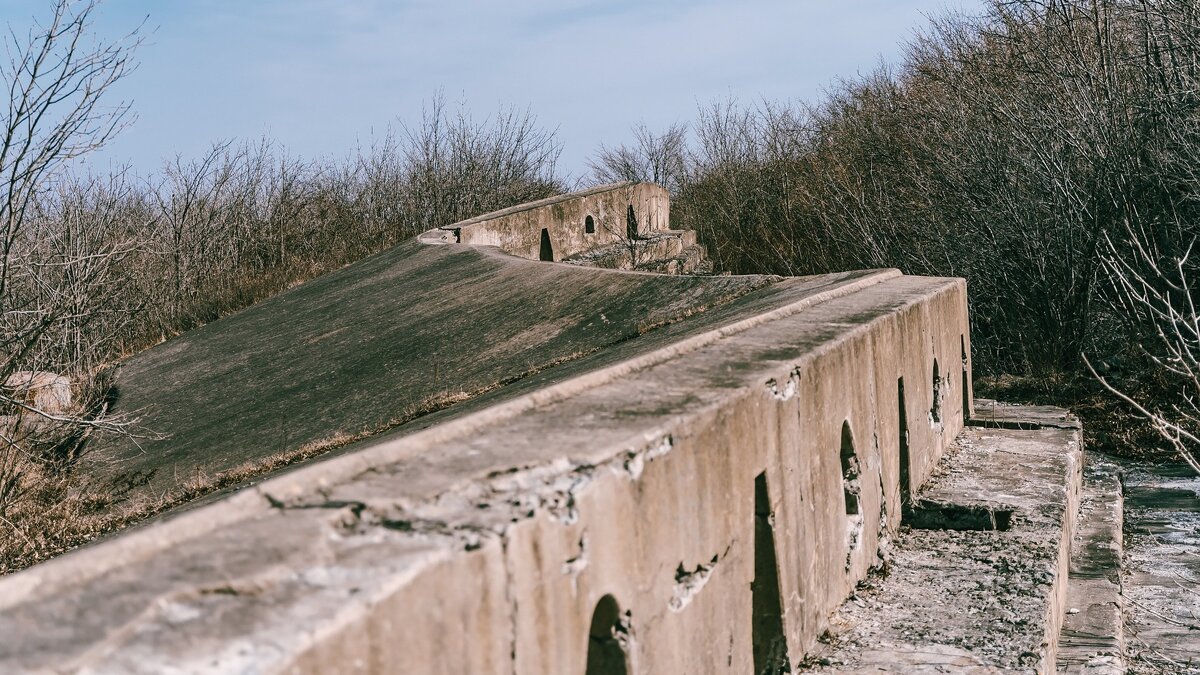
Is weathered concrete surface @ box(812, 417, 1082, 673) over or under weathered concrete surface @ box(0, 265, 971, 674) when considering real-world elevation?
under

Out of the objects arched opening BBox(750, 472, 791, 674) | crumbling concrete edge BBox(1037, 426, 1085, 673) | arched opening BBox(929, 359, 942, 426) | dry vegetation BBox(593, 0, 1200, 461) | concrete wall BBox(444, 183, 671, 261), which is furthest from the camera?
concrete wall BBox(444, 183, 671, 261)

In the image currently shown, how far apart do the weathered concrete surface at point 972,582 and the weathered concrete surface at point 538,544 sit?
0.16m

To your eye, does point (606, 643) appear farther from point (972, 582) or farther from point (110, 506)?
point (110, 506)

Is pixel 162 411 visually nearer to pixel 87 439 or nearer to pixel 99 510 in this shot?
pixel 87 439

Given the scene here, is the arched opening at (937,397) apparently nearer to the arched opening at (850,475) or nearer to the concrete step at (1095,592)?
the concrete step at (1095,592)

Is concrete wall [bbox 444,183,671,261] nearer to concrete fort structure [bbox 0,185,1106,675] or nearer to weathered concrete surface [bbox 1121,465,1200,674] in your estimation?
concrete fort structure [bbox 0,185,1106,675]

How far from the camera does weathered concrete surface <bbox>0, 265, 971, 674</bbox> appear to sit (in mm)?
1515

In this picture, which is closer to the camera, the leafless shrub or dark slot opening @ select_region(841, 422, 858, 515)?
dark slot opening @ select_region(841, 422, 858, 515)

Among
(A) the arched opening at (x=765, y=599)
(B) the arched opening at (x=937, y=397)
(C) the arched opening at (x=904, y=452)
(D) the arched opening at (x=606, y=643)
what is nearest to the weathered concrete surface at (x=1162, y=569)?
(C) the arched opening at (x=904, y=452)

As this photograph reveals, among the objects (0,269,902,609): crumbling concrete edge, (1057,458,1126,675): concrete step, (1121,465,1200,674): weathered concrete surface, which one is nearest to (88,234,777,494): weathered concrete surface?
(0,269,902,609): crumbling concrete edge

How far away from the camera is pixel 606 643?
2.33 meters

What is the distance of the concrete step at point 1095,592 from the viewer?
168 inches

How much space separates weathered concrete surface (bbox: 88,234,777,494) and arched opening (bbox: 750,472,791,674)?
1.75 m

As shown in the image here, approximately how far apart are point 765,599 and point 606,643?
38.2 inches
